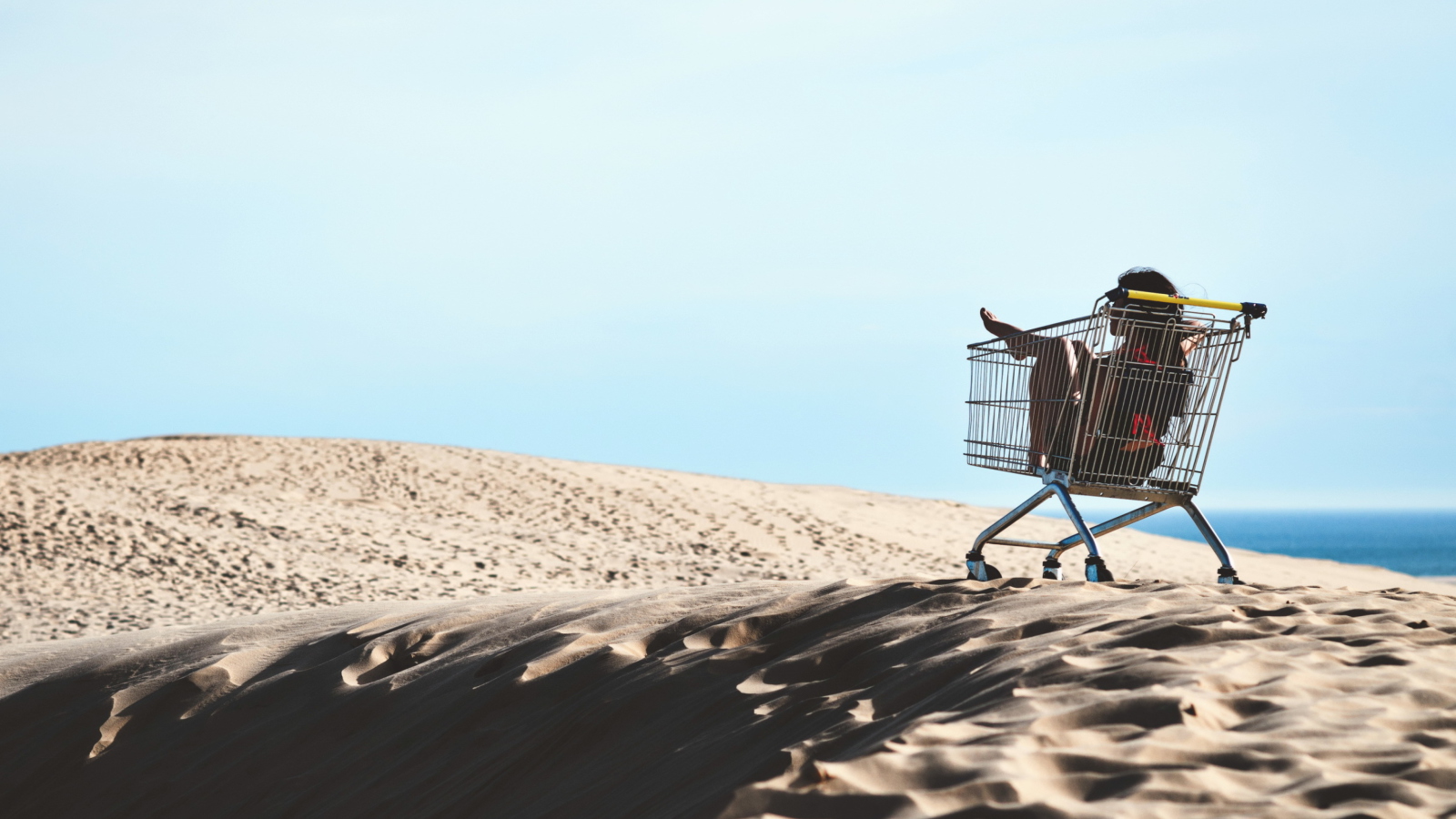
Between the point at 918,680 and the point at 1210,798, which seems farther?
the point at 918,680

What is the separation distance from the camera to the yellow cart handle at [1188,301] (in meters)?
4.73

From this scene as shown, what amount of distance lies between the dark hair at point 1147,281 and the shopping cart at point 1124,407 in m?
0.11

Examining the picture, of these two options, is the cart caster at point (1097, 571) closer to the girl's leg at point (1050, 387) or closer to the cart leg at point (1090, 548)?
the cart leg at point (1090, 548)

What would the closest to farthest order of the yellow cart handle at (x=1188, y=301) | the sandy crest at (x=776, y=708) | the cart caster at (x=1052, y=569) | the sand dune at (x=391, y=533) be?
the sandy crest at (x=776, y=708) → the yellow cart handle at (x=1188, y=301) → the cart caster at (x=1052, y=569) → the sand dune at (x=391, y=533)

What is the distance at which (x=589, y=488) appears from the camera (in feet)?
55.1

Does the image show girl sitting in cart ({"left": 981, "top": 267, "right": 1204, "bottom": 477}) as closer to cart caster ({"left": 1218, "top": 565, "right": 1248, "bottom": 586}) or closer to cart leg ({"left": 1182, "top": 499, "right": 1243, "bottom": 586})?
cart leg ({"left": 1182, "top": 499, "right": 1243, "bottom": 586})

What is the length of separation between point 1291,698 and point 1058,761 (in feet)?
2.52

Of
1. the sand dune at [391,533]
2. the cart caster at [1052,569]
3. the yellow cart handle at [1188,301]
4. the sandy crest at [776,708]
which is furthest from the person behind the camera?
the sand dune at [391,533]

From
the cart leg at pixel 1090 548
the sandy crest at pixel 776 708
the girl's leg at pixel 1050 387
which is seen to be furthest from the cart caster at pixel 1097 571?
the girl's leg at pixel 1050 387

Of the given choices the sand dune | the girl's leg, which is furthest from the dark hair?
the sand dune

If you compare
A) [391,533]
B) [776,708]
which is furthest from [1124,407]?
[391,533]

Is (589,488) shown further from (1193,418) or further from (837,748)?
(837,748)

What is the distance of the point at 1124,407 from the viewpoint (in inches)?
199

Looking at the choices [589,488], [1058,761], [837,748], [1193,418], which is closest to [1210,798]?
[1058,761]
